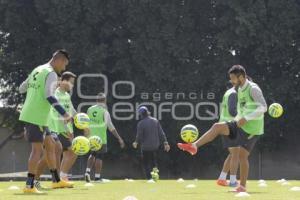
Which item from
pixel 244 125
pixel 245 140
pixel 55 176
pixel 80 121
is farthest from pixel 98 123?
pixel 245 140

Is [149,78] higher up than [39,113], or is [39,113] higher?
[149,78]

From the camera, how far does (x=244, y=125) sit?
11.4 metres

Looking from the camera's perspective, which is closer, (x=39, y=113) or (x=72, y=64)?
(x=39, y=113)

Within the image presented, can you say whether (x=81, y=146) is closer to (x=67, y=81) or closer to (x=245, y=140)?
(x=67, y=81)

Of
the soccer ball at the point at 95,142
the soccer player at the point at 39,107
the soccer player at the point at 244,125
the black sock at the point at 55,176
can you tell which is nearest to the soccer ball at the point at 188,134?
the soccer player at the point at 244,125

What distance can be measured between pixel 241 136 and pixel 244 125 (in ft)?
0.67

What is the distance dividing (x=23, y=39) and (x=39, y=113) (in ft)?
70.2

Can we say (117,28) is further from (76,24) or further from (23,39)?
(23,39)

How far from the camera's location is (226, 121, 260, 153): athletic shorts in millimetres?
11219

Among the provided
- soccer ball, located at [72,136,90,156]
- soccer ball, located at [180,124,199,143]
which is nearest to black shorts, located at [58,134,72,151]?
soccer ball, located at [72,136,90,156]

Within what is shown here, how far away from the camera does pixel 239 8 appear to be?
97.1 ft

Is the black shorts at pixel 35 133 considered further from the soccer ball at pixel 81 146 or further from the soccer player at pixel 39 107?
the soccer ball at pixel 81 146

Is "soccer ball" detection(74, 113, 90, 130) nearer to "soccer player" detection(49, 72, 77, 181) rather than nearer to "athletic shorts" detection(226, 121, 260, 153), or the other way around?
"soccer player" detection(49, 72, 77, 181)

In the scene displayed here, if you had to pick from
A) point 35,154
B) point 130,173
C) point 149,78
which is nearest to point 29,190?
point 35,154
